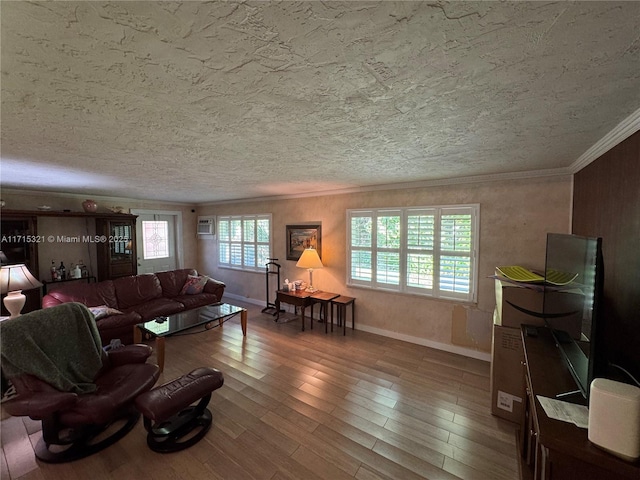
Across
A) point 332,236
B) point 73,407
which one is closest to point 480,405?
point 332,236

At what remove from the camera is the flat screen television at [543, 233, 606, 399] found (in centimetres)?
118


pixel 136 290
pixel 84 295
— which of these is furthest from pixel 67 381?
pixel 136 290

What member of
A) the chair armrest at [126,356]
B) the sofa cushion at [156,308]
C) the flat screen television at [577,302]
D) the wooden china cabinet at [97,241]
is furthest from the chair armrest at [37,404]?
the wooden china cabinet at [97,241]

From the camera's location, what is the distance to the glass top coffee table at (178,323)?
304 cm

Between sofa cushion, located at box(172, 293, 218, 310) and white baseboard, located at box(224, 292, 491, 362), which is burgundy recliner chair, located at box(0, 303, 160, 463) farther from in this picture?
white baseboard, located at box(224, 292, 491, 362)

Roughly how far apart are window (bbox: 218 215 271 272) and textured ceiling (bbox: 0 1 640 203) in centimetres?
332

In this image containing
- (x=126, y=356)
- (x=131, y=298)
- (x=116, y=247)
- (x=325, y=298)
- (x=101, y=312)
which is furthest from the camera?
(x=116, y=247)

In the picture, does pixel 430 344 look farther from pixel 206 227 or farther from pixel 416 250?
pixel 206 227

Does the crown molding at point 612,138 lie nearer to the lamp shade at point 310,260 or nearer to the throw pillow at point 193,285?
the lamp shade at point 310,260

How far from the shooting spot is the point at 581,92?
1.24 m

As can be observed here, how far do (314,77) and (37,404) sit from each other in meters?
2.71

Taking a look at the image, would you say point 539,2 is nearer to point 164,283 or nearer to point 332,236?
point 332,236

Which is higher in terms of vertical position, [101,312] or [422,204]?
[422,204]

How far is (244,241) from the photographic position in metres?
5.87
